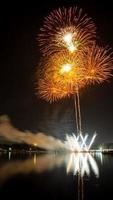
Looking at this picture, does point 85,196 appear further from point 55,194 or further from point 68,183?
point 68,183

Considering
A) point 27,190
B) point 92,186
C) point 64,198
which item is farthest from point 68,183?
point 64,198

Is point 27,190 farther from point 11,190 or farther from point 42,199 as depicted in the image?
point 42,199

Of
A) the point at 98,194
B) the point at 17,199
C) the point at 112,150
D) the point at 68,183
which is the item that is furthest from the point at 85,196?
the point at 112,150

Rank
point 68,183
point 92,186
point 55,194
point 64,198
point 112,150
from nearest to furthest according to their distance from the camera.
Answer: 1. point 64,198
2. point 55,194
3. point 92,186
4. point 68,183
5. point 112,150

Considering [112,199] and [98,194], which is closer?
[112,199]

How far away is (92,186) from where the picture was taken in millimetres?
27422

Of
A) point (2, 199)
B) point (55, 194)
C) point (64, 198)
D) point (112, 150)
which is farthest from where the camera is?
point (112, 150)

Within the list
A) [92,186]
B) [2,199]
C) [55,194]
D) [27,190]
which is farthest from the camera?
[92,186]

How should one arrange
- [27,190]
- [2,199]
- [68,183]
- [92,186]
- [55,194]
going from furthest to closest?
[68,183], [92,186], [27,190], [55,194], [2,199]

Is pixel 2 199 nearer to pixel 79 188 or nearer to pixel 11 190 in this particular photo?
pixel 11 190

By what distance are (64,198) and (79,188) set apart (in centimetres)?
424

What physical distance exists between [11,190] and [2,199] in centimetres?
398

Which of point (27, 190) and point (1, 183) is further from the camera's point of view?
point (1, 183)

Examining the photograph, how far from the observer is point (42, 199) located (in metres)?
21.7
